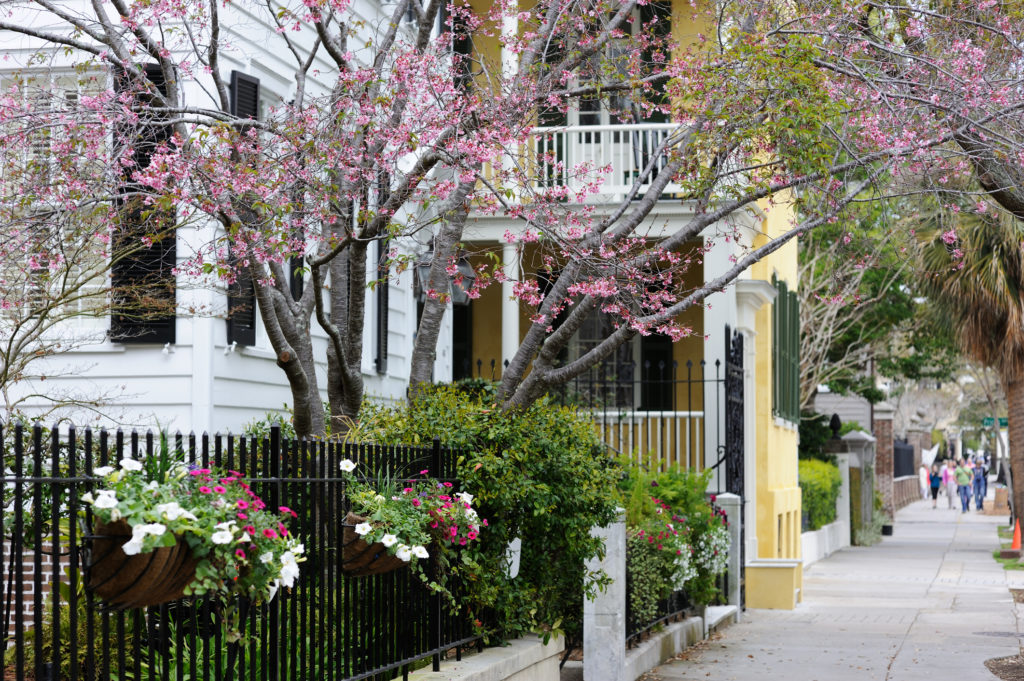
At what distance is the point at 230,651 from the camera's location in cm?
531

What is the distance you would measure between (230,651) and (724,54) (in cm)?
665

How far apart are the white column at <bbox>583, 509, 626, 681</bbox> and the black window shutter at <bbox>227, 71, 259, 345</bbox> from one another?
3.48 m

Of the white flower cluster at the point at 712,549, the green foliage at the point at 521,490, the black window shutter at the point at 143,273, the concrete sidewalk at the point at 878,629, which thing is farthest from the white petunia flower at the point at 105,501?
the white flower cluster at the point at 712,549

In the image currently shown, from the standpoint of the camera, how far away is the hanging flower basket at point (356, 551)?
639 centimetres

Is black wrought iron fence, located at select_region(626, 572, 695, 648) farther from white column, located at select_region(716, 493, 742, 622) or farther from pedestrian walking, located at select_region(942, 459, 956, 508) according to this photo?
pedestrian walking, located at select_region(942, 459, 956, 508)

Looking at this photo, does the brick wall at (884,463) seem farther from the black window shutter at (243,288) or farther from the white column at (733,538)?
the black window shutter at (243,288)

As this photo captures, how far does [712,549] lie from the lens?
13.4 metres

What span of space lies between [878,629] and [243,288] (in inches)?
330

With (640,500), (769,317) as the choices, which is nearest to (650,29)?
(640,500)

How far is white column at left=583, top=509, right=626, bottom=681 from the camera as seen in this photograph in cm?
1021

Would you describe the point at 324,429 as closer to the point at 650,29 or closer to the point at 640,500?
the point at 640,500

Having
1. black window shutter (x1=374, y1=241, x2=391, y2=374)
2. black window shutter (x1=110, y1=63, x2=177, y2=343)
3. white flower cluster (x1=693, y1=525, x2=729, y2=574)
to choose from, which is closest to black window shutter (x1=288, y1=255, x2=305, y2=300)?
black window shutter (x1=110, y1=63, x2=177, y2=343)

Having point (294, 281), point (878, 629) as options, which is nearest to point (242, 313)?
point (294, 281)

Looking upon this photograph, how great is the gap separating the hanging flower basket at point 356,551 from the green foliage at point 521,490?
1.33 m
